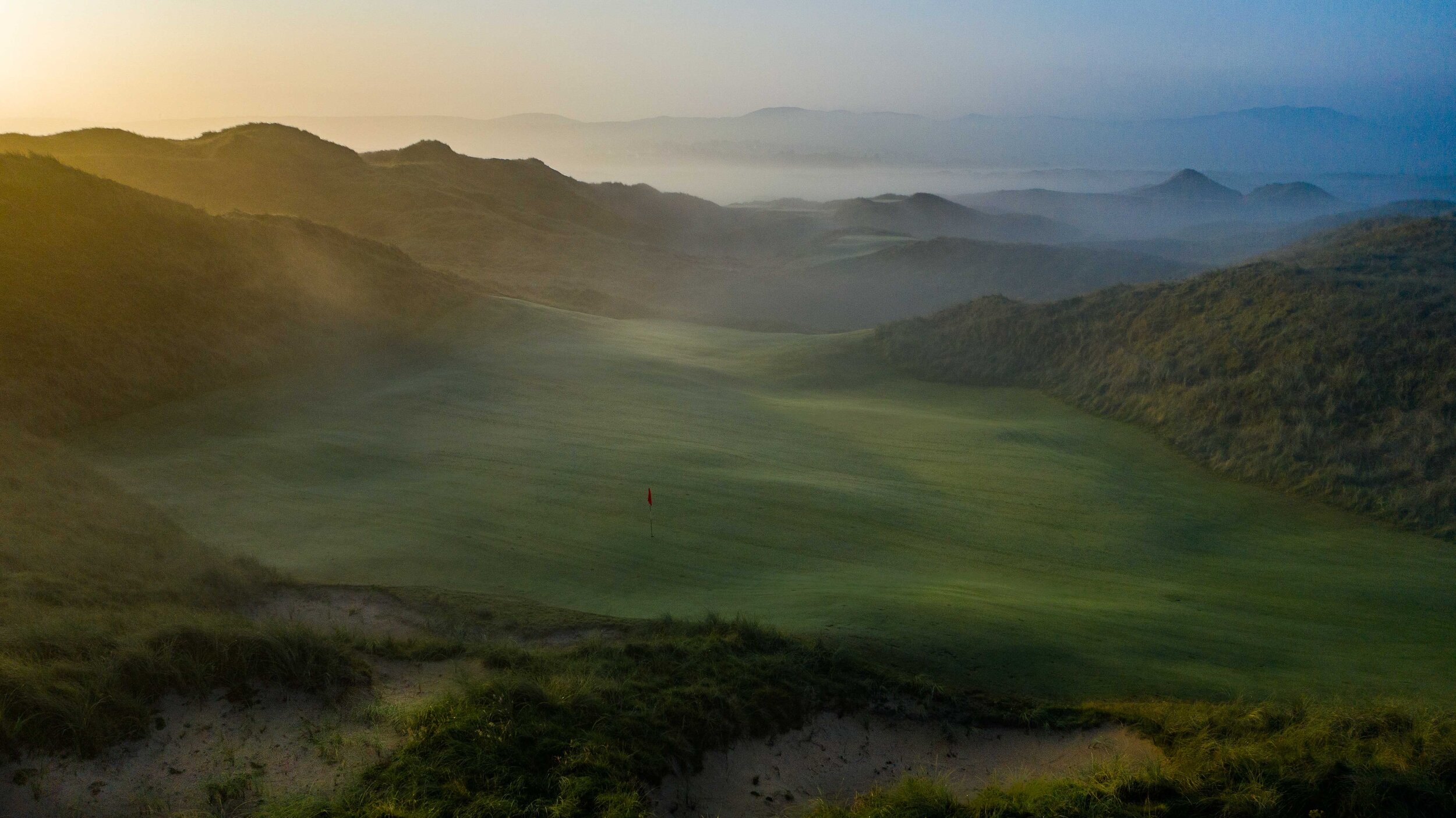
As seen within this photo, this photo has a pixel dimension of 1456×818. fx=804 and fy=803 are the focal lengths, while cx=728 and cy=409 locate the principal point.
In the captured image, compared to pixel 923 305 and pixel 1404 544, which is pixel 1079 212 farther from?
pixel 1404 544

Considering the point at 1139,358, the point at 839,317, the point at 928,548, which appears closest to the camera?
the point at 928,548

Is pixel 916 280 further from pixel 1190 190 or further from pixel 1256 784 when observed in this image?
pixel 1190 190

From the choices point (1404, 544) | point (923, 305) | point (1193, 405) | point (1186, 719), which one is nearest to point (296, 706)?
point (1186, 719)

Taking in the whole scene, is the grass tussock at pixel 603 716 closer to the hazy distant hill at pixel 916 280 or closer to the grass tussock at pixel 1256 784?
the grass tussock at pixel 1256 784

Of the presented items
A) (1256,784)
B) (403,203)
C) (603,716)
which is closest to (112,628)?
(603,716)

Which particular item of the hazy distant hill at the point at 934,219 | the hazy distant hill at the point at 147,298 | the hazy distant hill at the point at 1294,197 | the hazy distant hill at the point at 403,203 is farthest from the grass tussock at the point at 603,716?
the hazy distant hill at the point at 1294,197

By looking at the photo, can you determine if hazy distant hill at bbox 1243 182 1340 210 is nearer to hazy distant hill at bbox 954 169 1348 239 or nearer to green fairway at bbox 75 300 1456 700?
hazy distant hill at bbox 954 169 1348 239
